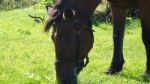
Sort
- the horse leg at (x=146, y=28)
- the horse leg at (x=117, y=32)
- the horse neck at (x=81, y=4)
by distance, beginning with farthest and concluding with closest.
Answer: the horse leg at (x=117, y=32) → the horse leg at (x=146, y=28) → the horse neck at (x=81, y=4)

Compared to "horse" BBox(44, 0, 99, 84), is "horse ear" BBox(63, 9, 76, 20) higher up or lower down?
higher up

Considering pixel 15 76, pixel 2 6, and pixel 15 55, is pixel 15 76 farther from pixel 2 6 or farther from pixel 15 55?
pixel 2 6

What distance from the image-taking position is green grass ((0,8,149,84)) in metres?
6.37

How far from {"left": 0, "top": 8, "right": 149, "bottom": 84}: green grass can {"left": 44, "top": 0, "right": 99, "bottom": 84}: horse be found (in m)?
0.29

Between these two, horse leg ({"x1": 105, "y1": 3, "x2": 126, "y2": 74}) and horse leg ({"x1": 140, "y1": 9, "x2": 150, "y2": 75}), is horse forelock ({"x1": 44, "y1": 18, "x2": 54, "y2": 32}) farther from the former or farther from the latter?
horse leg ({"x1": 105, "y1": 3, "x2": 126, "y2": 74})

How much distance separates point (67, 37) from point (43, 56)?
13.6 ft

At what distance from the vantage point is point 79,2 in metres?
4.76

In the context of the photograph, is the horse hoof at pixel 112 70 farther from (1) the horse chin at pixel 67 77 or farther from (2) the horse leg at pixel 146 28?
(1) the horse chin at pixel 67 77

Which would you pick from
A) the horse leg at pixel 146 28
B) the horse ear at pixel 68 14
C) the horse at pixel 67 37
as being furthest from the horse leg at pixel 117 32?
the horse ear at pixel 68 14

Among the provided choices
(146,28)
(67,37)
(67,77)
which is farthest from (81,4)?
(146,28)

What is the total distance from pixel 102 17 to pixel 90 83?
7147 millimetres

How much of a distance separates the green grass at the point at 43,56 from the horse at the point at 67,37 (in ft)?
0.94

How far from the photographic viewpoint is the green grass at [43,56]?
637cm

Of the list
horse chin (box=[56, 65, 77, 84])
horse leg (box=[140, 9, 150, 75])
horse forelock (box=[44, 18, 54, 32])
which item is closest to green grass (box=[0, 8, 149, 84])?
horse forelock (box=[44, 18, 54, 32])
